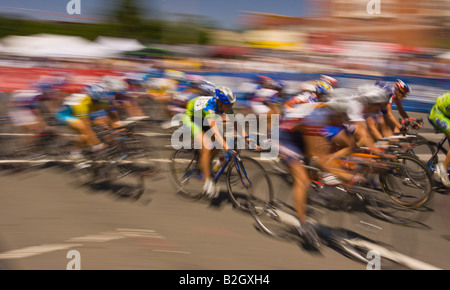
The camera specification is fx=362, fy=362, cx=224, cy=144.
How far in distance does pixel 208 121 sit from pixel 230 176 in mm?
773

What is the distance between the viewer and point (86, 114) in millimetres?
5547

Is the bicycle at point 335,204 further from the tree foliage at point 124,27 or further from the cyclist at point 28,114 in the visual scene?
the tree foliage at point 124,27

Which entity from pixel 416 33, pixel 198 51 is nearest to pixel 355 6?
pixel 416 33

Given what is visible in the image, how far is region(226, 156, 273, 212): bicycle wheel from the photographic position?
14.5ft

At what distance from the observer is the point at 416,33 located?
86.4 ft

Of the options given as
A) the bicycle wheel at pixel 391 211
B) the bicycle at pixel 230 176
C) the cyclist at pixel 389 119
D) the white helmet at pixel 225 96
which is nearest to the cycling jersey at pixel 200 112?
the white helmet at pixel 225 96

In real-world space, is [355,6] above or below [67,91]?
above

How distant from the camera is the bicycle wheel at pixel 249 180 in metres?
4.41

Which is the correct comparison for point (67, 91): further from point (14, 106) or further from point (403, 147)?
point (403, 147)

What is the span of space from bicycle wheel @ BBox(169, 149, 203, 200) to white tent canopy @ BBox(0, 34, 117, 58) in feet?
62.9

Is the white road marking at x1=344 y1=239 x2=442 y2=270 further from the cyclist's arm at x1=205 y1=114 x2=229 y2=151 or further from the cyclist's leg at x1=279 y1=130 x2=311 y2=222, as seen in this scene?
the cyclist's arm at x1=205 y1=114 x2=229 y2=151

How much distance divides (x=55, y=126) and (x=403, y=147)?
18.5 ft

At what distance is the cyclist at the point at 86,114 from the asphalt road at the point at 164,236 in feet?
2.34
